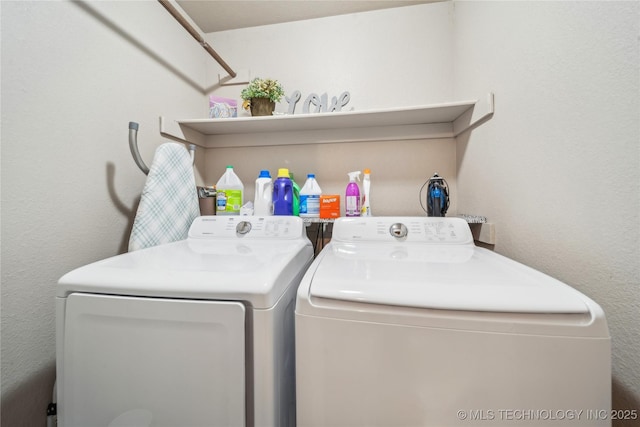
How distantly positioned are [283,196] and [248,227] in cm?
28

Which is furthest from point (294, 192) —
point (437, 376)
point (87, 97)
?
point (437, 376)

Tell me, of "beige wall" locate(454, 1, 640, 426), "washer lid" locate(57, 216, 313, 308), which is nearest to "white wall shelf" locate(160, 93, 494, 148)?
"beige wall" locate(454, 1, 640, 426)

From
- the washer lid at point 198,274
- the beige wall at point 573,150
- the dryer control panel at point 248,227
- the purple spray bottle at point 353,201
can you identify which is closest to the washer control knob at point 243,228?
the dryer control panel at point 248,227

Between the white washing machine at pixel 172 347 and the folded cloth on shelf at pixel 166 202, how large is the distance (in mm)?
368

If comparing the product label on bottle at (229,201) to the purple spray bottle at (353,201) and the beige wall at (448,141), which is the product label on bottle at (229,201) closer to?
the beige wall at (448,141)

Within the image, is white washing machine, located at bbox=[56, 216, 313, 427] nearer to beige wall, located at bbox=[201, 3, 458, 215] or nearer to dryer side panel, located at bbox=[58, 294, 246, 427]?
dryer side panel, located at bbox=[58, 294, 246, 427]

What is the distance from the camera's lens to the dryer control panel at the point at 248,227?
44.3 inches

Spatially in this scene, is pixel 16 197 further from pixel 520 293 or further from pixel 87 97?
pixel 520 293

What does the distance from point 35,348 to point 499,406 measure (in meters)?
1.29

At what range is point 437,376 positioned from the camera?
0.51m

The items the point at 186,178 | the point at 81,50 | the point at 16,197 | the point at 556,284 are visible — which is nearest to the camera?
the point at 556,284

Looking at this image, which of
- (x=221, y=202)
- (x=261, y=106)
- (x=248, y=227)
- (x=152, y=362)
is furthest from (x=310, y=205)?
(x=152, y=362)

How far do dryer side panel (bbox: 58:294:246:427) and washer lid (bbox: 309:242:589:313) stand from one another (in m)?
0.26

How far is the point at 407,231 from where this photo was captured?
1.06 m
